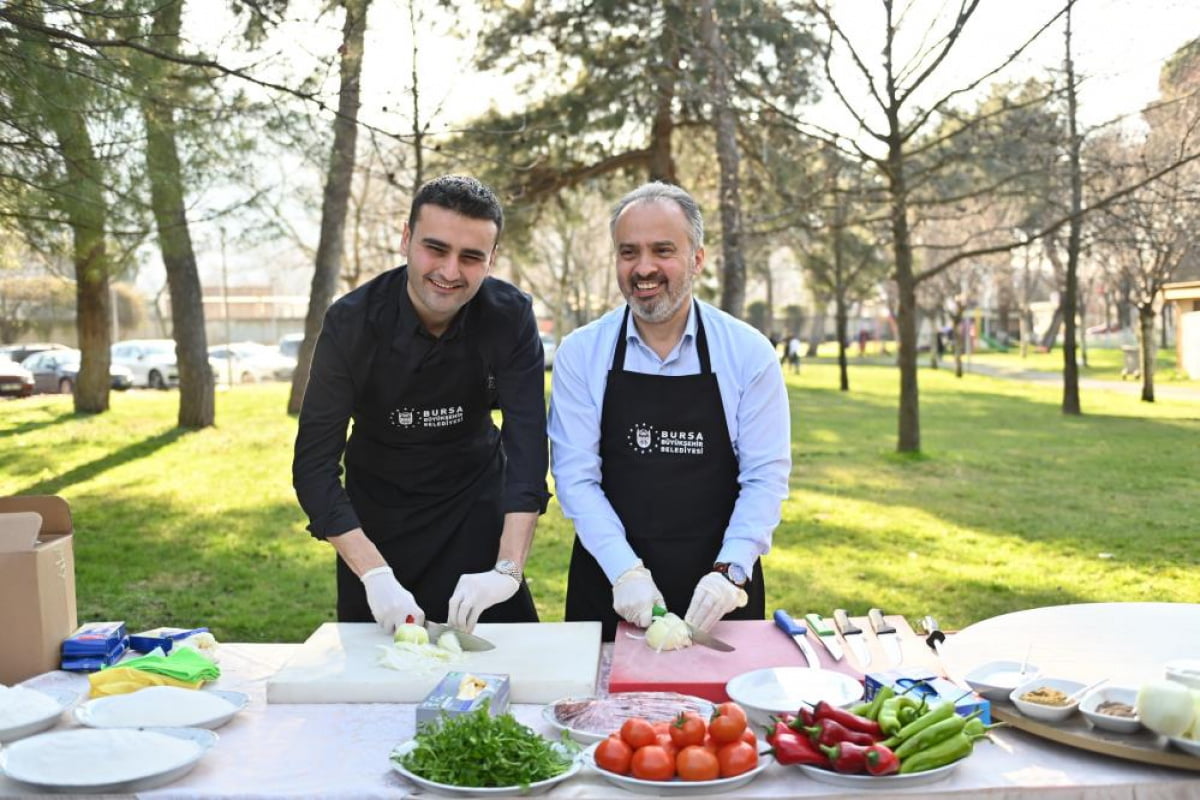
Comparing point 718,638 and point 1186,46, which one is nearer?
point 718,638

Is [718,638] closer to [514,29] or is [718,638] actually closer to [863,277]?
[514,29]

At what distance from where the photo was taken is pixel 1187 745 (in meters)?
1.80

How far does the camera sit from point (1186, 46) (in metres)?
7.98

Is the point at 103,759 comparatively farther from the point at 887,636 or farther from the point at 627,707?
the point at 887,636

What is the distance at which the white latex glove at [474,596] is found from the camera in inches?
98.6

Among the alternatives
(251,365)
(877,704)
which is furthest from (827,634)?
(251,365)

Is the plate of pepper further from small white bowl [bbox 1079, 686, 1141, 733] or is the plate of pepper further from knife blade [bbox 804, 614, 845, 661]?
knife blade [bbox 804, 614, 845, 661]

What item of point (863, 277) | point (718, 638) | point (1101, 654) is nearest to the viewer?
point (1101, 654)

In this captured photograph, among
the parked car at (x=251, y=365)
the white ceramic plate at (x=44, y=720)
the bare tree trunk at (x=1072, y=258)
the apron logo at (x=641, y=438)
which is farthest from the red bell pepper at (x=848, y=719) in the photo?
the parked car at (x=251, y=365)

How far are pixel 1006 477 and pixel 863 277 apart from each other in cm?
1232

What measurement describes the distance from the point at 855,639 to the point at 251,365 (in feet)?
91.9

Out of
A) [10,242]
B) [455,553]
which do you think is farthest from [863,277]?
[455,553]

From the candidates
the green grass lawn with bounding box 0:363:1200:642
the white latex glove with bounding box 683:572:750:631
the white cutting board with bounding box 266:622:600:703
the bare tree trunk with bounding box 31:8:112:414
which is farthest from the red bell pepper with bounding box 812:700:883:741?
the bare tree trunk with bounding box 31:8:112:414

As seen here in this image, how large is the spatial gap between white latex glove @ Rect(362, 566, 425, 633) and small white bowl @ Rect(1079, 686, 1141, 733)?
4.49 feet
